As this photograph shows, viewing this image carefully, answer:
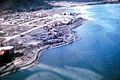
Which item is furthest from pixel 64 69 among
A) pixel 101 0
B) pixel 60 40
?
pixel 101 0

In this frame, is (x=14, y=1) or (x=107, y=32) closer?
(x=107, y=32)

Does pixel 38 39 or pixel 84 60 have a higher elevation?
pixel 38 39

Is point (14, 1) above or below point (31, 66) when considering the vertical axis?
above

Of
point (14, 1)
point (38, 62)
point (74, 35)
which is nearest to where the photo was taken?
point (38, 62)

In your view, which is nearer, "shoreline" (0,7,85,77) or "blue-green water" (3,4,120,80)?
"blue-green water" (3,4,120,80)

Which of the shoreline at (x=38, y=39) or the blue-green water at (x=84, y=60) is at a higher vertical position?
the shoreline at (x=38, y=39)

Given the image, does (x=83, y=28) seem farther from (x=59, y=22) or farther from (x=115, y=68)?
(x=115, y=68)

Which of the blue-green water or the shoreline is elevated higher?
the shoreline

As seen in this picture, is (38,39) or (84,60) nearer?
(84,60)
